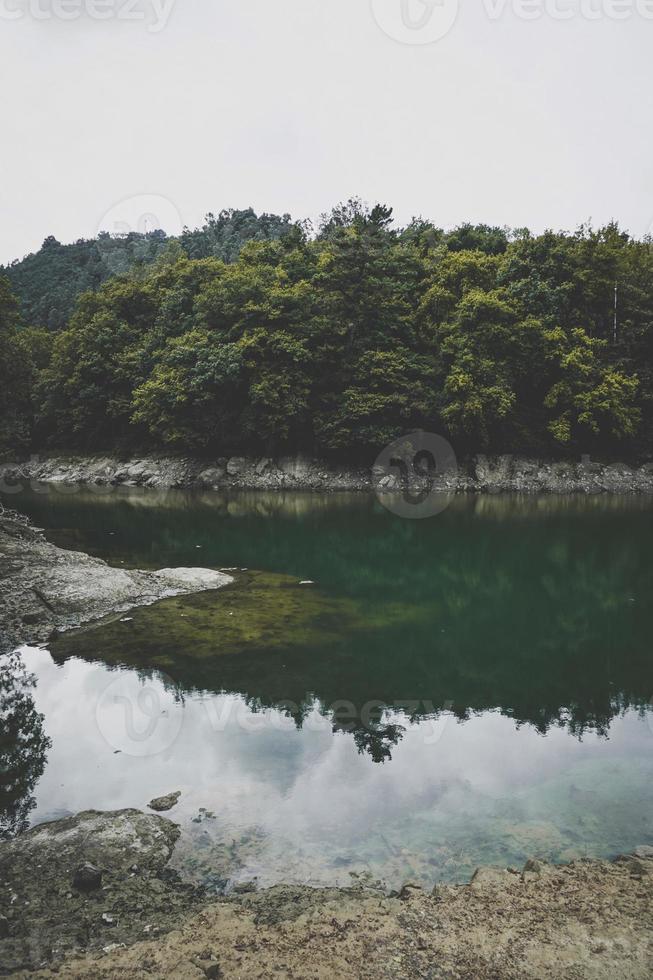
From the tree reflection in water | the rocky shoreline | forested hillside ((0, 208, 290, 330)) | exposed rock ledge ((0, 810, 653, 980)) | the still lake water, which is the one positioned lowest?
the tree reflection in water

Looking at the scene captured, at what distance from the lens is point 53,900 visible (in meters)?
5.61

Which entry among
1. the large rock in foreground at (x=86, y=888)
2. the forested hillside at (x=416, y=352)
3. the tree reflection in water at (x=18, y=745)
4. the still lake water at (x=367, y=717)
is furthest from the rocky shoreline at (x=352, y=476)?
the large rock in foreground at (x=86, y=888)

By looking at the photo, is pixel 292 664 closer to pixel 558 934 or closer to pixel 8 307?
pixel 558 934

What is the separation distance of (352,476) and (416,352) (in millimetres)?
11143

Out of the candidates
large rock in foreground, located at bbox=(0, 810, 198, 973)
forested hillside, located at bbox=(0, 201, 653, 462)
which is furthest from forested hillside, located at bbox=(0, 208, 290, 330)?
large rock in foreground, located at bbox=(0, 810, 198, 973)

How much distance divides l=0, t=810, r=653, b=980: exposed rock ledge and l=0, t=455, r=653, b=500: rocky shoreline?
40188 mm

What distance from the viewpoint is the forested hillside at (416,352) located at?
45.1 m

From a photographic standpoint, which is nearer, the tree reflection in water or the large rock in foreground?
the large rock in foreground

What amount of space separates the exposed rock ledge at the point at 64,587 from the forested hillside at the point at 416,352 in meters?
29.5

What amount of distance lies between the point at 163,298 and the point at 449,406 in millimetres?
31538

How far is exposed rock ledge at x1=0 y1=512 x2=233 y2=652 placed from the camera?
13977mm

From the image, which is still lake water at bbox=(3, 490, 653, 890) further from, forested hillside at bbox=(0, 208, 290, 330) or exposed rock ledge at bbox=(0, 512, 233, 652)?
forested hillside at bbox=(0, 208, 290, 330)

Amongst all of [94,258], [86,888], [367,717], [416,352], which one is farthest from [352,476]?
[94,258]

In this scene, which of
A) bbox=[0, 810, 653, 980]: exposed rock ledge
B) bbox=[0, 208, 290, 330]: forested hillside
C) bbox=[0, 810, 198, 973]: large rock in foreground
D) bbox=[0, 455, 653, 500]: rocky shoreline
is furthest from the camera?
bbox=[0, 208, 290, 330]: forested hillside
